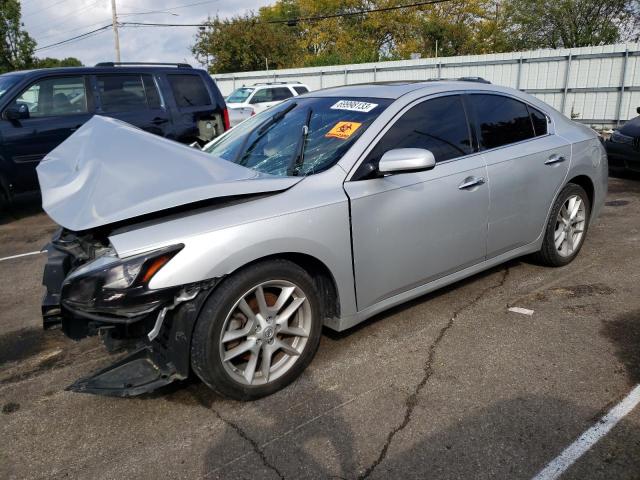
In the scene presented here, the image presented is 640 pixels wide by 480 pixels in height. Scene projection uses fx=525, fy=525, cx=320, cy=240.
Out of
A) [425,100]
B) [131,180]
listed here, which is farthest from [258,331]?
[425,100]

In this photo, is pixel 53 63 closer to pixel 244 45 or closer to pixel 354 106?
pixel 244 45

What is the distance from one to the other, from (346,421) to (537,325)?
1.72 m

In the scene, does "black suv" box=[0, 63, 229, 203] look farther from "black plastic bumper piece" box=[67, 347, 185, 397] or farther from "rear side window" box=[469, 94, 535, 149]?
"black plastic bumper piece" box=[67, 347, 185, 397]

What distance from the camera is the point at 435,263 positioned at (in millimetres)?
3523

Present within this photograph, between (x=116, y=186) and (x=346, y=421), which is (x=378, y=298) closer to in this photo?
(x=346, y=421)

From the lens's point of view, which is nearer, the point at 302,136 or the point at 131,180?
the point at 131,180

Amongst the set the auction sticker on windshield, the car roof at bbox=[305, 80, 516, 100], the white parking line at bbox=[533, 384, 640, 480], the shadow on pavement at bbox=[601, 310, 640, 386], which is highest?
the car roof at bbox=[305, 80, 516, 100]

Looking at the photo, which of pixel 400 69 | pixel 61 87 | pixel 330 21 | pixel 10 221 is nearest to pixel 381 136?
pixel 61 87

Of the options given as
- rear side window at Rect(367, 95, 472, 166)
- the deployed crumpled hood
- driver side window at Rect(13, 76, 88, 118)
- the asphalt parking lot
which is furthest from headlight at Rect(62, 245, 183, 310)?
driver side window at Rect(13, 76, 88, 118)

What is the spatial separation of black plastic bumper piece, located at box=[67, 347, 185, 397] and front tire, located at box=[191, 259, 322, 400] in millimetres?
165

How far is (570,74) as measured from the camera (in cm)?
1741

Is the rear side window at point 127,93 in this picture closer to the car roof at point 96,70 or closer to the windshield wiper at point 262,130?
the car roof at point 96,70

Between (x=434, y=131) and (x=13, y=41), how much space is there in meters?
46.7

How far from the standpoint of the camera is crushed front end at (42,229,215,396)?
243 centimetres
